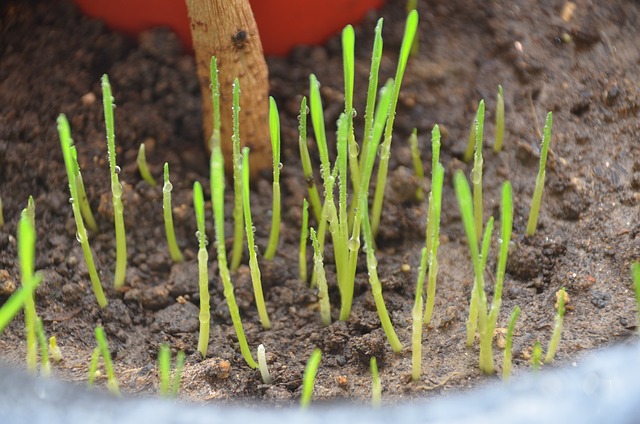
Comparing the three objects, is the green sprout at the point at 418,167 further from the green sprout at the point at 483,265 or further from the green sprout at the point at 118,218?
the green sprout at the point at 118,218

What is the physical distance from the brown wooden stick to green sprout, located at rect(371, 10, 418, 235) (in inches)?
6.4

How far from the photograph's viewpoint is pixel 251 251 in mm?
748

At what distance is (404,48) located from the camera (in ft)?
2.33

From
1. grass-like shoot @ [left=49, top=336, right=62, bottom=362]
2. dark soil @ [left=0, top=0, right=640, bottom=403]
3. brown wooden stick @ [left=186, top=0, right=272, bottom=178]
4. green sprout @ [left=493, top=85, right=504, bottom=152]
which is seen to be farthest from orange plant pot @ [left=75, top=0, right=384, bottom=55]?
grass-like shoot @ [left=49, top=336, right=62, bottom=362]

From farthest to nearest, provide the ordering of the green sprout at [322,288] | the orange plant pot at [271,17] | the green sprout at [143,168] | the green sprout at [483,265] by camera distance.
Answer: the orange plant pot at [271,17] → the green sprout at [143,168] → the green sprout at [322,288] → the green sprout at [483,265]

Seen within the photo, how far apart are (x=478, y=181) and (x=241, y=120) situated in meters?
0.30

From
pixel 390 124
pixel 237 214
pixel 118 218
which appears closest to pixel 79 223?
pixel 118 218

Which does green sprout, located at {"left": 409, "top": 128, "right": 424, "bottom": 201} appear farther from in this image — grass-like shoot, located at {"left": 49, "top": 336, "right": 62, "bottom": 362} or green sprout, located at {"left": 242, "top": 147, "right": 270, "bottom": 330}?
grass-like shoot, located at {"left": 49, "top": 336, "right": 62, "bottom": 362}

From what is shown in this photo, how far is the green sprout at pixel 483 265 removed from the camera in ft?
1.89

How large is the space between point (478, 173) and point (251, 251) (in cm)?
25

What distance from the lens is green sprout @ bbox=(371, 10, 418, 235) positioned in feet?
2.25

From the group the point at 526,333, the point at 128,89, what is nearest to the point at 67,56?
the point at 128,89

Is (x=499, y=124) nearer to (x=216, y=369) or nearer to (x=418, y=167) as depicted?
(x=418, y=167)

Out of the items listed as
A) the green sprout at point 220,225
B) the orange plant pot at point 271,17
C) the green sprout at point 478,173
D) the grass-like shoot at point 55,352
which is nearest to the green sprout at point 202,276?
the green sprout at point 220,225
